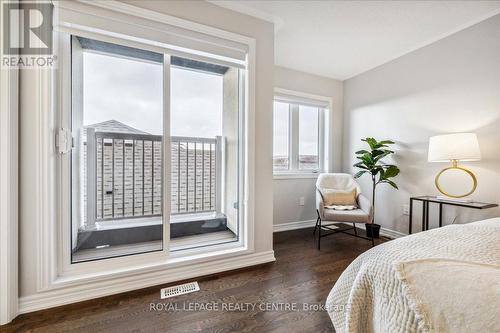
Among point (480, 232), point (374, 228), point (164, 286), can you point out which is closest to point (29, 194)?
point (164, 286)

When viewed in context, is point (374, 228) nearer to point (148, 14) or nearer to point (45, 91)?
point (148, 14)

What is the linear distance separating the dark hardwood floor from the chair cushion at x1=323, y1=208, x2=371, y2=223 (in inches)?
21.9

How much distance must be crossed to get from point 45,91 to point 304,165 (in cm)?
297

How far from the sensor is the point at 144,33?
1.72 m

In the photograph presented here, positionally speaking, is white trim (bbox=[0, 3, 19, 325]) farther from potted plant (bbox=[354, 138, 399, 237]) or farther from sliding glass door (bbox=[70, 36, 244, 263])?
potted plant (bbox=[354, 138, 399, 237])

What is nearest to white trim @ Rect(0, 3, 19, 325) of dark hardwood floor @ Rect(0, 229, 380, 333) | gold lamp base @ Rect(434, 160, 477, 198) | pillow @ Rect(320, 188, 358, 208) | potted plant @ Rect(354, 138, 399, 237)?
dark hardwood floor @ Rect(0, 229, 380, 333)

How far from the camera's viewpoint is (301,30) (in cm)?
234

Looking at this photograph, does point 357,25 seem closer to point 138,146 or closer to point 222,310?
point 138,146

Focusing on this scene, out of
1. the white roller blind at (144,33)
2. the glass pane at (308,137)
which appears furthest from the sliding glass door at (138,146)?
the glass pane at (308,137)

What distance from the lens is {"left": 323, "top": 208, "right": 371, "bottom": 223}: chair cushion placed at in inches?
97.9

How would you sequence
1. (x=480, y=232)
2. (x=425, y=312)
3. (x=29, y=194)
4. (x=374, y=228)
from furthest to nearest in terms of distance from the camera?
1. (x=374, y=228)
2. (x=29, y=194)
3. (x=480, y=232)
4. (x=425, y=312)

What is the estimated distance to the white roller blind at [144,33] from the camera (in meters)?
1.53

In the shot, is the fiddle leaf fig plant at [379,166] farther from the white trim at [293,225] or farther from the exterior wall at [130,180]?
the exterior wall at [130,180]

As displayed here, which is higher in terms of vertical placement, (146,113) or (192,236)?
(146,113)
